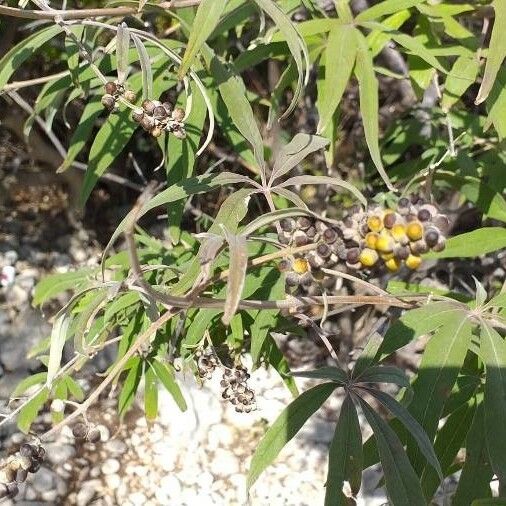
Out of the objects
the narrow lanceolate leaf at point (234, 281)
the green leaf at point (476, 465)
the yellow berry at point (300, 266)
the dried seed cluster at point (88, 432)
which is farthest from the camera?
the green leaf at point (476, 465)

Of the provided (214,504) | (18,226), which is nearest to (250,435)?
(214,504)

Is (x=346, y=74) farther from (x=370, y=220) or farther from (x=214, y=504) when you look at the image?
(x=214, y=504)

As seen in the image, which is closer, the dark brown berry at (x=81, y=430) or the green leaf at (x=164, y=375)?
the dark brown berry at (x=81, y=430)

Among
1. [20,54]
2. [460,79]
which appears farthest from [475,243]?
[20,54]

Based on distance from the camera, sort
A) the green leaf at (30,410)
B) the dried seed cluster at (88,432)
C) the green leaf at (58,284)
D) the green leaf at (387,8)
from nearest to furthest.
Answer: the dried seed cluster at (88,432), the green leaf at (387,8), the green leaf at (30,410), the green leaf at (58,284)

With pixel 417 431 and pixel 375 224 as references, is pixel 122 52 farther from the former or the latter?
pixel 417 431

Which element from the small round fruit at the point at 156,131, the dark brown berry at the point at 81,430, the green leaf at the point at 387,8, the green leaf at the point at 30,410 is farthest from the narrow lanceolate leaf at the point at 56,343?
the green leaf at the point at 387,8

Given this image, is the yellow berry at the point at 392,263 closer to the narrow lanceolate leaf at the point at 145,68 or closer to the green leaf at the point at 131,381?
the narrow lanceolate leaf at the point at 145,68
